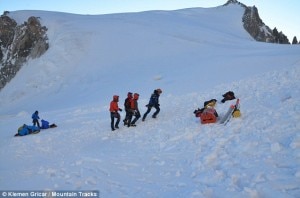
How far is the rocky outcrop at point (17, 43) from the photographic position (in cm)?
4472

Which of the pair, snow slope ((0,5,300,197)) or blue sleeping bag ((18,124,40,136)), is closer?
snow slope ((0,5,300,197))

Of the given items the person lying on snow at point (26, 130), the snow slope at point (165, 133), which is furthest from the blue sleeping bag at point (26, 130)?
the snow slope at point (165, 133)

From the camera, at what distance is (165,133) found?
43.0ft

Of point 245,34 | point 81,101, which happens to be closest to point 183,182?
point 81,101

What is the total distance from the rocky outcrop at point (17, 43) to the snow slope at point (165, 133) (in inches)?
266

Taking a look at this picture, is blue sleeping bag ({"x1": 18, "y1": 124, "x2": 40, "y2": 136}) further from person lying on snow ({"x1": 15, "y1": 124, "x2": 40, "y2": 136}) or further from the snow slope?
the snow slope

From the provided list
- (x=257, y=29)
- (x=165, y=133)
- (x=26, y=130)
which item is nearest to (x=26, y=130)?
(x=26, y=130)

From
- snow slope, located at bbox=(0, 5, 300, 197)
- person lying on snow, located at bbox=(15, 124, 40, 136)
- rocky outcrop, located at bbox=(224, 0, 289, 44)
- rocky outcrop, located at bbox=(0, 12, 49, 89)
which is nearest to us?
snow slope, located at bbox=(0, 5, 300, 197)

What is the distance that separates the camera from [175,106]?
18.8m

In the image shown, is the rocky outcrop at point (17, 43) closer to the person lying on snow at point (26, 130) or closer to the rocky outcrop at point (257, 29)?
the person lying on snow at point (26, 130)

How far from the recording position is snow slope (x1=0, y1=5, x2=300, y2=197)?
7492 mm

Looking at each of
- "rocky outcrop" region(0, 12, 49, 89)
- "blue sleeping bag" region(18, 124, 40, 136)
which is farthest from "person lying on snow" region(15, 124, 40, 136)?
"rocky outcrop" region(0, 12, 49, 89)

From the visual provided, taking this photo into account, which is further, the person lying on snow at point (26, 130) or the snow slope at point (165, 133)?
the person lying on snow at point (26, 130)

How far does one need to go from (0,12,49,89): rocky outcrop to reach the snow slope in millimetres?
6746
